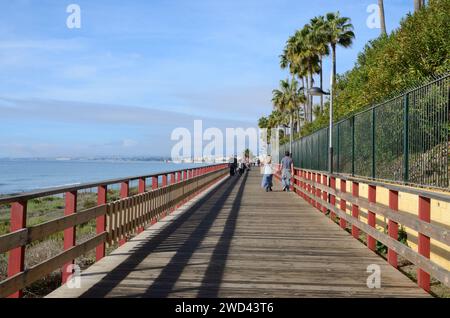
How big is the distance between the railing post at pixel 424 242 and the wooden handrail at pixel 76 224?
14.0ft

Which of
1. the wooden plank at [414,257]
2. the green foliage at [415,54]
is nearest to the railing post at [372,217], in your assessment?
the wooden plank at [414,257]

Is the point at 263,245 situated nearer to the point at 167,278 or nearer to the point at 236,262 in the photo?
the point at 236,262

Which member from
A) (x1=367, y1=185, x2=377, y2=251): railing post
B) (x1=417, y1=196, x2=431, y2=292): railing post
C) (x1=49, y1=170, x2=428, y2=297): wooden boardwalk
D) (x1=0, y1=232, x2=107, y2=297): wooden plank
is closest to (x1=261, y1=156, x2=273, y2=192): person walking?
(x1=49, y1=170, x2=428, y2=297): wooden boardwalk

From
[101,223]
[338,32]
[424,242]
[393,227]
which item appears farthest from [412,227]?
[338,32]

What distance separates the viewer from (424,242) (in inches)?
254

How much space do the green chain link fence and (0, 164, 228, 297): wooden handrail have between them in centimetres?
513

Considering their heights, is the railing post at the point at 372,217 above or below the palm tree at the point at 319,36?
below

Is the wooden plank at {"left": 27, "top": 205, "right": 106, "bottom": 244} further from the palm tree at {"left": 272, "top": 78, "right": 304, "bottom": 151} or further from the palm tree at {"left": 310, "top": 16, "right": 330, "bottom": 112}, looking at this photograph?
the palm tree at {"left": 272, "top": 78, "right": 304, "bottom": 151}

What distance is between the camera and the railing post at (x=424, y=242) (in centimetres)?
645

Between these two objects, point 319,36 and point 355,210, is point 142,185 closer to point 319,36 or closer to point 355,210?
point 355,210

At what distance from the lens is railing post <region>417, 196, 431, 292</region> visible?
Answer: 6445 millimetres

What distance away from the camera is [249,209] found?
667 inches

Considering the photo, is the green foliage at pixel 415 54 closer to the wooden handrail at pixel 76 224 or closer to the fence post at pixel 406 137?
the fence post at pixel 406 137

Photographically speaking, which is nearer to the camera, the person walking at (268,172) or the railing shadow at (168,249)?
the railing shadow at (168,249)
